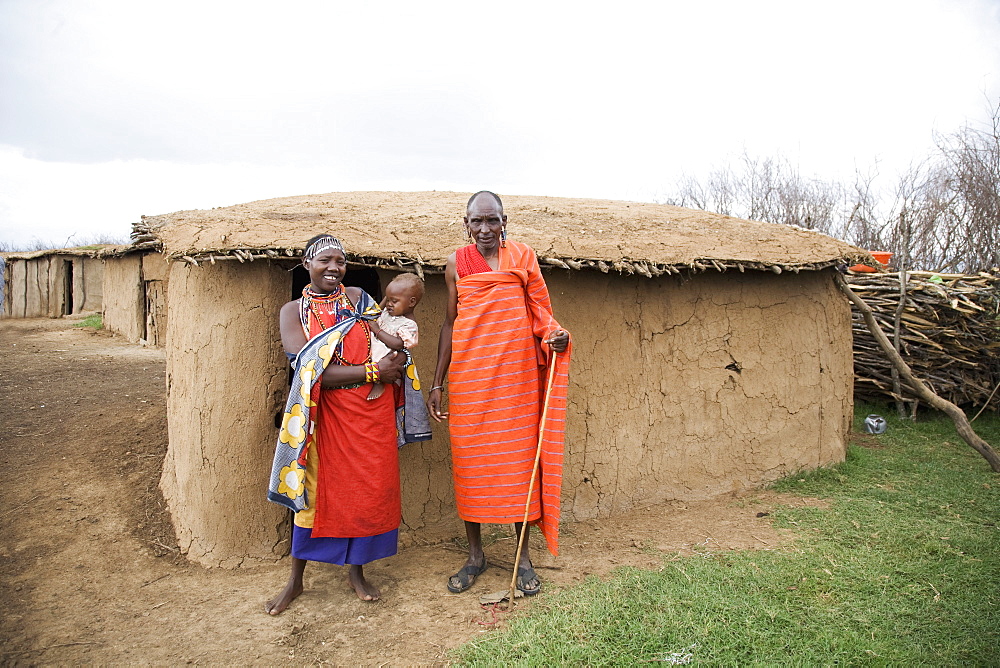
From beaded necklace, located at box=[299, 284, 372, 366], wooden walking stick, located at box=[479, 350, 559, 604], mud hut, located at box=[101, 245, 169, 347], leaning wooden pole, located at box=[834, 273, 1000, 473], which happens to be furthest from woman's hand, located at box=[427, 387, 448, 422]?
mud hut, located at box=[101, 245, 169, 347]

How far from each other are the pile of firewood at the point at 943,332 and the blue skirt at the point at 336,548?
6.54m

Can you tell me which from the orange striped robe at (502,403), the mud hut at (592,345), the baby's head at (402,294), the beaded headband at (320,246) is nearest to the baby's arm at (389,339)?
the baby's head at (402,294)

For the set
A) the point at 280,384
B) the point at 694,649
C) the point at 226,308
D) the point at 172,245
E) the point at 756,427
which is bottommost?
the point at 694,649

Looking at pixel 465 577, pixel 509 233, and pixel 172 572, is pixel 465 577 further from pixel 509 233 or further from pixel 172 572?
pixel 509 233

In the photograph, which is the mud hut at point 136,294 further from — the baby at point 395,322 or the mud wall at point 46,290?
the baby at point 395,322

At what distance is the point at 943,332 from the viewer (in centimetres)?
762

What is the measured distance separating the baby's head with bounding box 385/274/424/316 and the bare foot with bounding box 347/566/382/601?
4.25ft

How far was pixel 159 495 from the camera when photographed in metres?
4.55

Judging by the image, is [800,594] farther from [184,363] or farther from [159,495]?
[159,495]

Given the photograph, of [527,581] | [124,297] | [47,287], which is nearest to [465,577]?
[527,581]

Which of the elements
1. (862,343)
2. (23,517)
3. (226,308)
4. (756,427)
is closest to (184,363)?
(226,308)

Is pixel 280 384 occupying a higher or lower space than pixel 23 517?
higher

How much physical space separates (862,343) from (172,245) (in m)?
7.44

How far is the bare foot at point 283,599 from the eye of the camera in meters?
3.28
